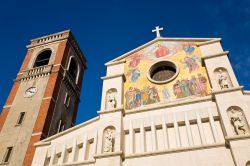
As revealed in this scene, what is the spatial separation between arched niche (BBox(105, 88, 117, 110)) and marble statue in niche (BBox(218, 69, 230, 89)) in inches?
191

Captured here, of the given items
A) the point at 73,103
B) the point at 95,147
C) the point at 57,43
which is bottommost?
the point at 95,147

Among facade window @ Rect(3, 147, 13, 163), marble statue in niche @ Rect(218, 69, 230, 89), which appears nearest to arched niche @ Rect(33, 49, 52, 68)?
facade window @ Rect(3, 147, 13, 163)

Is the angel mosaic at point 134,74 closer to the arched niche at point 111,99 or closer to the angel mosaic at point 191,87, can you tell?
the arched niche at point 111,99

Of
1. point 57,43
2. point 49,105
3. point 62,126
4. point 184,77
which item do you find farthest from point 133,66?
point 57,43

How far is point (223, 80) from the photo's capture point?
11.6 metres

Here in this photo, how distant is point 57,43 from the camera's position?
22.8 m

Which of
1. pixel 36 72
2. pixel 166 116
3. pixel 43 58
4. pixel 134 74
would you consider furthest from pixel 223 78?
pixel 43 58

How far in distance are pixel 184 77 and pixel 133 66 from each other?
9.74 feet

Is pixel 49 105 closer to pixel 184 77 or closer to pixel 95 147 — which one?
pixel 95 147

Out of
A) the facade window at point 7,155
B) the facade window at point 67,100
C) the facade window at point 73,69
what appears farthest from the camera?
the facade window at point 73,69

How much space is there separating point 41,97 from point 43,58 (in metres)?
6.03

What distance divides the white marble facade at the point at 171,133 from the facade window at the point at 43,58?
1082 cm

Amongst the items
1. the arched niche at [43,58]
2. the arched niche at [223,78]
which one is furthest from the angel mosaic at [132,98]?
the arched niche at [43,58]

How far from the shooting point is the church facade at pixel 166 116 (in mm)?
9930
